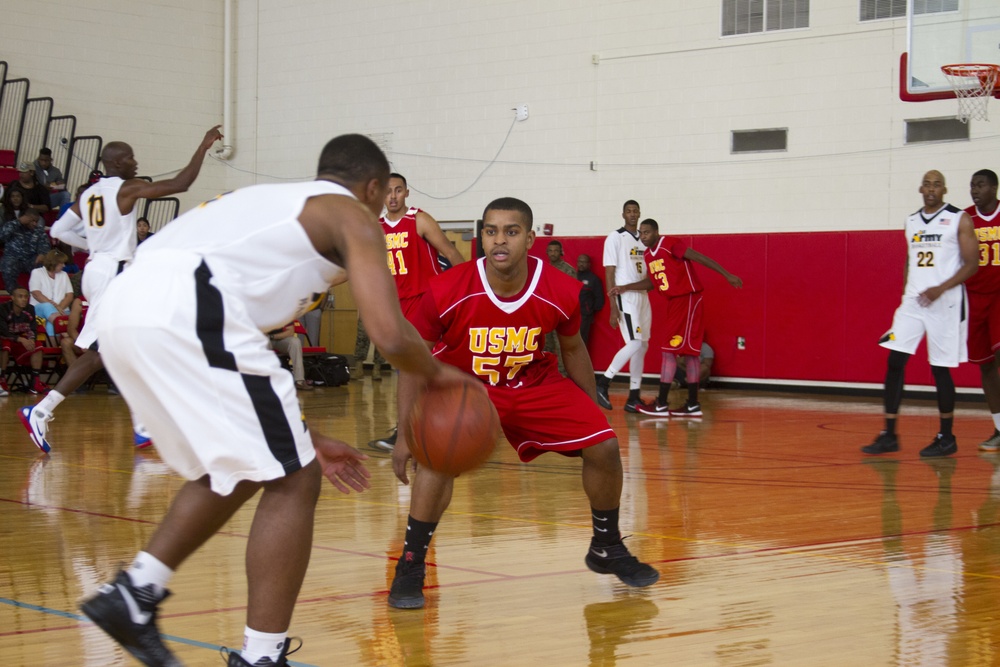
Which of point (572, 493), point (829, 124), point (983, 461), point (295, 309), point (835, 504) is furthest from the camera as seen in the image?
point (829, 124)

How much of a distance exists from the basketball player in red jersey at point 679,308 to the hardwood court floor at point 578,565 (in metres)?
2.79

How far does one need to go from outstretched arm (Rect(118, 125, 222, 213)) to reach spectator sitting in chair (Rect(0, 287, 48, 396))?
5.76m

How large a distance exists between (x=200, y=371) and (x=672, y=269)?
8704 mm

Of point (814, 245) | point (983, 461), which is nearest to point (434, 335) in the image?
point (983, 461)

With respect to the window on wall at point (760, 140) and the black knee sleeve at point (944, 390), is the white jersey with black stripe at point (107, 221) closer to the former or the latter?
the black knee sleeve at point (944, 390)

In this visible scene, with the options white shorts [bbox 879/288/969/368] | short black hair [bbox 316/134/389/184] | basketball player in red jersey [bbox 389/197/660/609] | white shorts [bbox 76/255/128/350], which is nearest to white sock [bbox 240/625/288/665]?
short black hair [bbox 316/134/389/184]

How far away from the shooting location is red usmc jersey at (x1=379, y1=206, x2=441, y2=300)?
24.1ft

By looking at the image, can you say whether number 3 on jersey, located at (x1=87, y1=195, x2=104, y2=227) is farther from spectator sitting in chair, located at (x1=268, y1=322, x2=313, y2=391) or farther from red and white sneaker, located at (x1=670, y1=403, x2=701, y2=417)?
spectator sitting in chair, located at (x1=268, y1=322, x2=313, y2=391)

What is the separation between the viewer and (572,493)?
6273 mm

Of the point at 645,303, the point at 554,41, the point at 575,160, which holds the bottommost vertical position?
the point at 645,303

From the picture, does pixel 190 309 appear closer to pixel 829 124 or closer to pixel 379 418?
pixel 379 418

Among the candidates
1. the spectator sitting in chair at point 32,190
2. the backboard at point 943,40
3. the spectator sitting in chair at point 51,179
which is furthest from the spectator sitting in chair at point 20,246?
the backboard at point 943,40

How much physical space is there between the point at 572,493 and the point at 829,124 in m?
8.68

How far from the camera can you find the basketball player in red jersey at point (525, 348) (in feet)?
13.5
